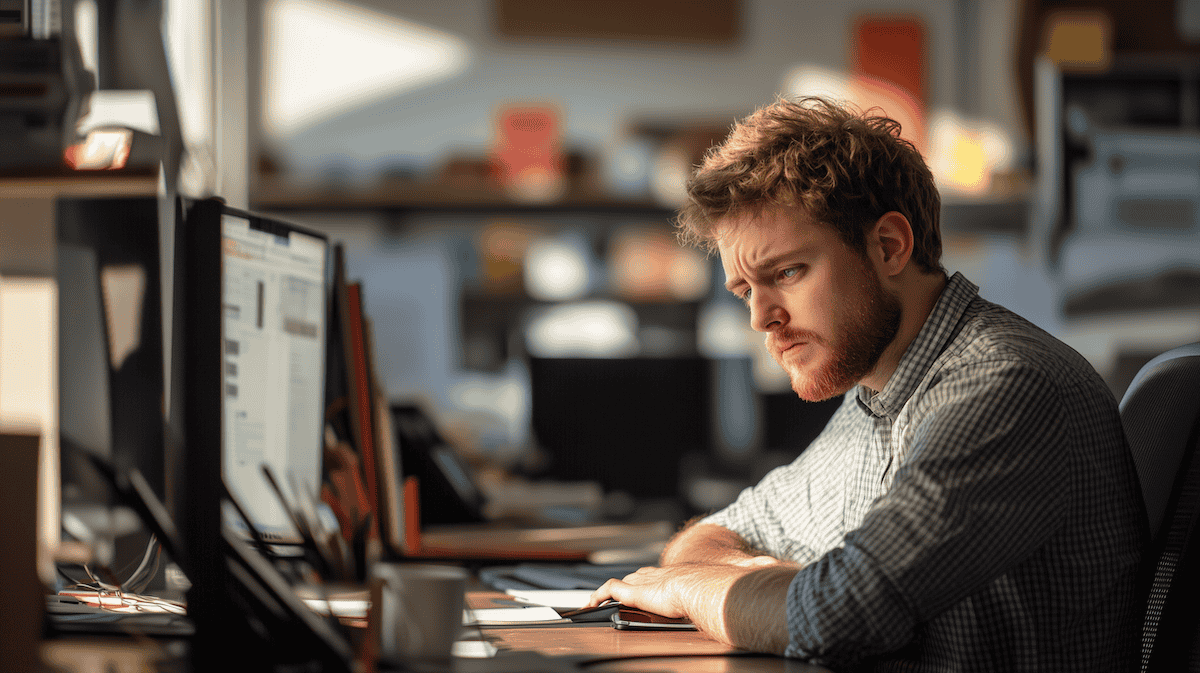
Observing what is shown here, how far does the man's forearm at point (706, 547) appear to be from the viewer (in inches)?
50.6

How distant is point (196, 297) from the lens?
29.8 inches

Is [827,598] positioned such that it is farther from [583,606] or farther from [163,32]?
[163,32]

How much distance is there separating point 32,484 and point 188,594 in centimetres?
15

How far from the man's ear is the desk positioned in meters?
0.49

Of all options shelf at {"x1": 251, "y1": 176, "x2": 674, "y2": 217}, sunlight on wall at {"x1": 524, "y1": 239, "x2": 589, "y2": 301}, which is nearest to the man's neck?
shelf at {"x1": 251, "y1": 176, "x2": 674, "y2": 217}

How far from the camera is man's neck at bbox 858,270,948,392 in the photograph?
120 cm

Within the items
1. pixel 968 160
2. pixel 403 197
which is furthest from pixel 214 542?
pixel 968 160

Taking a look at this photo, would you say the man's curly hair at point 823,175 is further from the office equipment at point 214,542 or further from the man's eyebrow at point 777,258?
the office equipment at point 214,542

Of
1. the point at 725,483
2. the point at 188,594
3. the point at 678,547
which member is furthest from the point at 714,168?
the point at 725,483

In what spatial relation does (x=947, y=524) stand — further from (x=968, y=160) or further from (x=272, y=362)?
(x=968, y=160)

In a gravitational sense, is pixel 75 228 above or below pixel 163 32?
below

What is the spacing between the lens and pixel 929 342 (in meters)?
1.15

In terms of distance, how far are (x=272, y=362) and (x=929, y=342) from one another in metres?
0.76

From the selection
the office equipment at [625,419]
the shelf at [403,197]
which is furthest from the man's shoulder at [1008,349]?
the shelf at [403,197]
